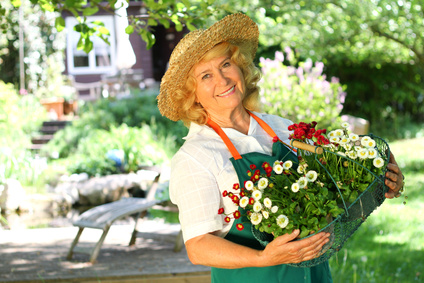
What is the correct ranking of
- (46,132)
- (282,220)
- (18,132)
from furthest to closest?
(46,132)
(18,132)
(282,220)

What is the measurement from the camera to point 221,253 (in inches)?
64.9

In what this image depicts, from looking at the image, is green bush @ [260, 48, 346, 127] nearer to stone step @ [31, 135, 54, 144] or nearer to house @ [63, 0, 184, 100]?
stone step @ [31, 135, 54, 144]

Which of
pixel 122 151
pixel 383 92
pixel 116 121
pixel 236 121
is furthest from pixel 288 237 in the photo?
pixel 383 92

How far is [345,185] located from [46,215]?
6.03m

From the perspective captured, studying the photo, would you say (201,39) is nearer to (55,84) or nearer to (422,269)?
(422,269)

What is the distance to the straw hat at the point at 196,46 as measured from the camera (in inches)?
77.9

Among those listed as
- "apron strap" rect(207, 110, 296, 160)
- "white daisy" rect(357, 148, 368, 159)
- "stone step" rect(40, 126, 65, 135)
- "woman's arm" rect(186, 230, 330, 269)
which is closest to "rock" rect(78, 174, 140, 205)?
"stone step" rect(40, 126, 65, 135)

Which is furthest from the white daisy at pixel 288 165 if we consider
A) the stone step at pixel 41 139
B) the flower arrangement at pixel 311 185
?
the stone step at pixel 41 139

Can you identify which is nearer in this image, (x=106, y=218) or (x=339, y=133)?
(x=339, y=133)

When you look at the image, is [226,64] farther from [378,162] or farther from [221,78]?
[378,162]

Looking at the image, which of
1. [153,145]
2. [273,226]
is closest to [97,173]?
[153,145]

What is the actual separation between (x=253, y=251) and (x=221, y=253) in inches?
4.2

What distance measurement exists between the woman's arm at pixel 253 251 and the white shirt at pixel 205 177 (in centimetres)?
5

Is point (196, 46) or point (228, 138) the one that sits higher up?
point (196, 46)
